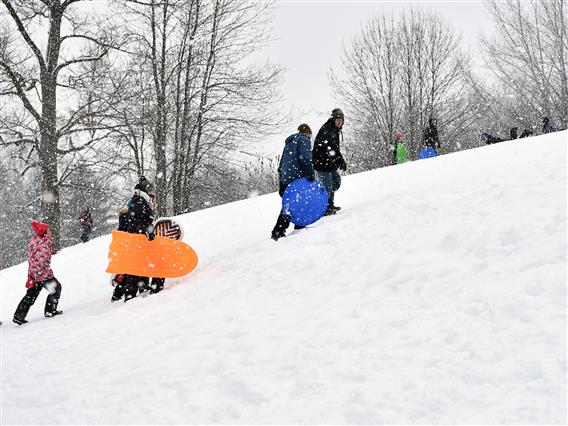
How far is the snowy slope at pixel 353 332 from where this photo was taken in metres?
2.98

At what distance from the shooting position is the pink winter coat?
746 centimetres

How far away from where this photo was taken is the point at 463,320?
11.7 ft

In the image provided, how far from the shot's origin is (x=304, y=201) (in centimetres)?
714

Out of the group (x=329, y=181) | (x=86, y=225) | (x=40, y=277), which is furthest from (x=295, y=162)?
(x=86, y=225)

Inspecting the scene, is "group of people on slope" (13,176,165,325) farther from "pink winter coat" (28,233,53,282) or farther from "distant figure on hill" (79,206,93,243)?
"distant figure on hill" (79,206,93,243)

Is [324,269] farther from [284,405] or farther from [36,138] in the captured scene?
[36,138]

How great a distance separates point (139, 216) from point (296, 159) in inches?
96.7

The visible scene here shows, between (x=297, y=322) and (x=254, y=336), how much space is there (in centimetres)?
41

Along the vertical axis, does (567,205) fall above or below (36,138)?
below

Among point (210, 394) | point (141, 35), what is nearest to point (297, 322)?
point (210, 394)

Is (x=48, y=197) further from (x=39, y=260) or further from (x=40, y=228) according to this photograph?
(x=39, y=260)

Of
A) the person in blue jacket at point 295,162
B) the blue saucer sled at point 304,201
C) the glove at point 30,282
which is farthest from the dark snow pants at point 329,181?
the glove at point 30,282

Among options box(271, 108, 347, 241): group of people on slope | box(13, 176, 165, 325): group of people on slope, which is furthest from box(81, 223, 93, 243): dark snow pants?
box(271, 108, 347, 241): group of people on slope

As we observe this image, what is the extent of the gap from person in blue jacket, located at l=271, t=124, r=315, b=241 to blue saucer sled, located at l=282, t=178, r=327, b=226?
0.11m
